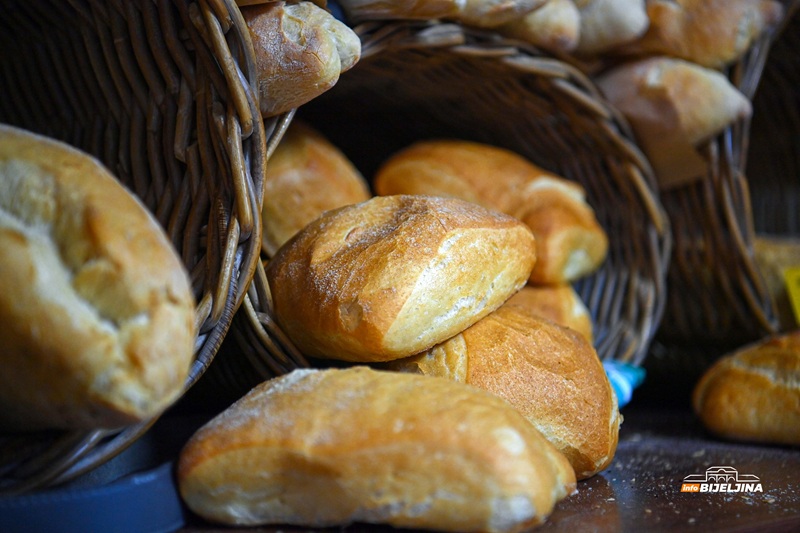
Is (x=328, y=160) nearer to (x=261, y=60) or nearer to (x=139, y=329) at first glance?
(x=261, y=60)

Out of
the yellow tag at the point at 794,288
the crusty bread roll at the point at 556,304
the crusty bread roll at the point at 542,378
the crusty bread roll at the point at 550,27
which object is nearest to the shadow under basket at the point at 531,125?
the crusty bread roll at the point at 550,27

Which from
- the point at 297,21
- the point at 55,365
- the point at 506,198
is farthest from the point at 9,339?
the point at 506,198

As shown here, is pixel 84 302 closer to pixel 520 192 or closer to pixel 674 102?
pixel 520 192

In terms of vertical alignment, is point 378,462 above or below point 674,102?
below

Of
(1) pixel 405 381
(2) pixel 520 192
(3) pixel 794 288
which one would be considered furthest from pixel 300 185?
(3) pixel 794 288

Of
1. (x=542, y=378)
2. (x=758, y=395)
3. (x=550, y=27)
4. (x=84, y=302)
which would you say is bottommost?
(x=758, y=395)
